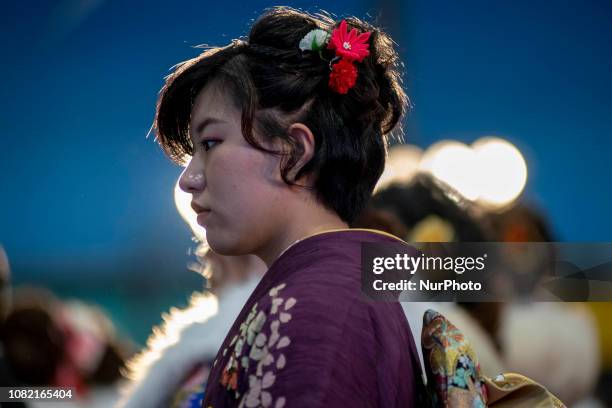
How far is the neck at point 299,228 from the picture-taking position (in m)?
1.14

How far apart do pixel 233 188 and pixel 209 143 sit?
0.09m

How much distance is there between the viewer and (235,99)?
1169mm

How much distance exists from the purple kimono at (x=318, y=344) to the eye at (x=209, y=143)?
200 millimetres

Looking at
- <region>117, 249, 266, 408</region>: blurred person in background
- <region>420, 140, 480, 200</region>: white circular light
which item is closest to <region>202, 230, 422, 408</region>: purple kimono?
<region>117, 249, 266, 408</region>: blurred person in background

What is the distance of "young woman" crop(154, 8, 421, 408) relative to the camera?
94 cm

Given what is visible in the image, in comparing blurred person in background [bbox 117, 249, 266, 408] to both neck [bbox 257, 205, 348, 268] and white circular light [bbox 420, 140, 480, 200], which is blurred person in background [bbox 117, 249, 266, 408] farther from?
white circular light [bbox 420, 140, 480, 200]

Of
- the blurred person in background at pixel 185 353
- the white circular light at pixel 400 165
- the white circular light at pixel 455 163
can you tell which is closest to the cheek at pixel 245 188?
the blurred person in background at pixel 185 353

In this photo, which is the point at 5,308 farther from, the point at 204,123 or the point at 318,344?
the point at 318,344

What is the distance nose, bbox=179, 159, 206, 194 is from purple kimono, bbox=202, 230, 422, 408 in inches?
6.8

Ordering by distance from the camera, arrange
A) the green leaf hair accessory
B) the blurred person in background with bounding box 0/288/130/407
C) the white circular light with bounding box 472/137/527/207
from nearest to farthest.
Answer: the green leaf hair accessory, the blurred person in background with bounding box 0/288/130/407, the white circular light with bounding box 472/137/527/207

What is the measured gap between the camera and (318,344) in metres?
0.93

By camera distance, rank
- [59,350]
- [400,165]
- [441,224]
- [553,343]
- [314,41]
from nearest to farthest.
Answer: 1. [314,41]
2. [441,224]
3. [553,343]
4. [400,165]
5. [59,350]

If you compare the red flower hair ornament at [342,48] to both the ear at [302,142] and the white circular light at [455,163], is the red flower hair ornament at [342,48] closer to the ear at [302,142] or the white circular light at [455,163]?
the ear at [302,142]

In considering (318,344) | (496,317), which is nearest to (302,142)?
(318,344)
